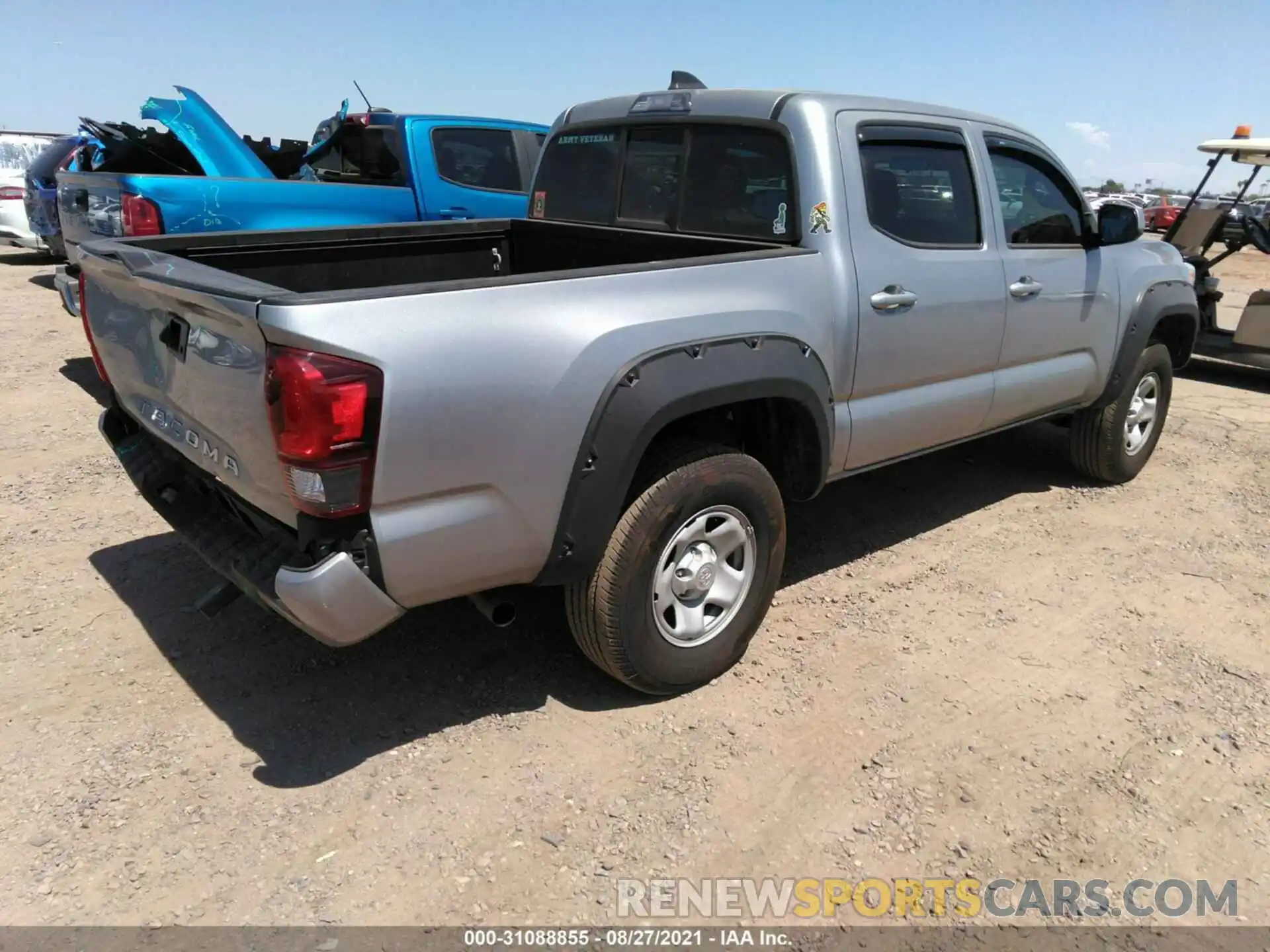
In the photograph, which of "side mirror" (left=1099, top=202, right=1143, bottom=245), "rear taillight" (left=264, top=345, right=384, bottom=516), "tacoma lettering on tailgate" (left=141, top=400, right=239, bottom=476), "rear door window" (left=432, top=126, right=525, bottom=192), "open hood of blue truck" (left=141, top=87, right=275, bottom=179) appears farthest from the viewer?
"rear door window" (left=432, top=126, right=525, bottom=192)

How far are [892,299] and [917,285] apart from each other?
0.63 ft

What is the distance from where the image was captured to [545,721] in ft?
10.2

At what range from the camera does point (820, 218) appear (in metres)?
3.40

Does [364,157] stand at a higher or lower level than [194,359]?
higher

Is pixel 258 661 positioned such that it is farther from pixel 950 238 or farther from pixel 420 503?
pixel 950 238

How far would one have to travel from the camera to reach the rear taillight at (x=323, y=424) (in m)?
2.21

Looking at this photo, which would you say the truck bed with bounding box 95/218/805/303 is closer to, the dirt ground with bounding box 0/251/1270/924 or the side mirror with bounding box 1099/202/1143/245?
the dirt ground with bounding box 0/251/1270/924

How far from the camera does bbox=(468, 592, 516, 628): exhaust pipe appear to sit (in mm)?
2801

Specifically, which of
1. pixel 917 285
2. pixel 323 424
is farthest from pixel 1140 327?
pixel 323 424

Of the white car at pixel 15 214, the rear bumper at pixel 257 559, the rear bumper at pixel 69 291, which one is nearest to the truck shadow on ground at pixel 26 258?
the white car at pixel 15 214

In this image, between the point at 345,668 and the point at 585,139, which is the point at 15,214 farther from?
the point at 345,668

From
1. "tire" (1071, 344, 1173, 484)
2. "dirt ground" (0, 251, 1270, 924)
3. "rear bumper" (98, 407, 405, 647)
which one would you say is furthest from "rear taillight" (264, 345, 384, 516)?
"tire" (1071, 344, 1173, 484)

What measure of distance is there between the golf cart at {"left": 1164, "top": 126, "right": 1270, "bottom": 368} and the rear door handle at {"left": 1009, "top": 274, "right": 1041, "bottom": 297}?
17.3ft

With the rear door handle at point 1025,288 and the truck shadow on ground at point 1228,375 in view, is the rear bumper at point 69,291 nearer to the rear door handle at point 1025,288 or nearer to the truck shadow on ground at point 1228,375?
the rear door handle at point 1025,288
